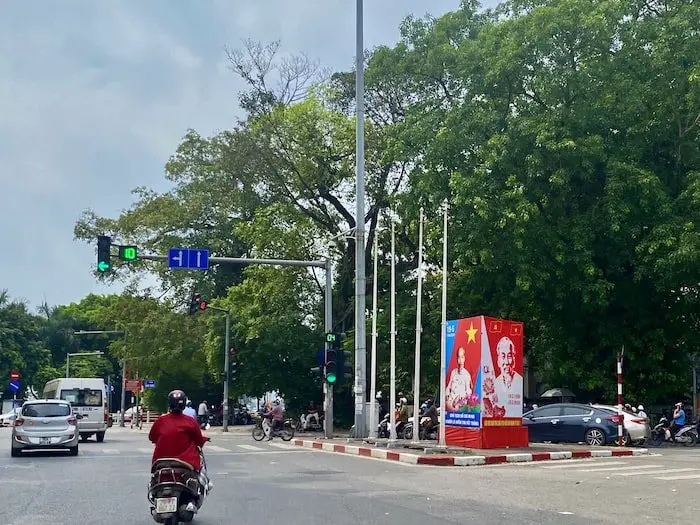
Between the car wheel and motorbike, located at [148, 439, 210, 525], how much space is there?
19.1 meters

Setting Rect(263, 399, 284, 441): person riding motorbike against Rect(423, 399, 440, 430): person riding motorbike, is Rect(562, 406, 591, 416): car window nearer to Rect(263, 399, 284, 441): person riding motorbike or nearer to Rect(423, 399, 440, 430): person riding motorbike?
Rect(423, 399, 440, 430): person riding motorbike

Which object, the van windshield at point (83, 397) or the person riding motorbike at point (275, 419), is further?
the person riding motorbike at point (275, 419)

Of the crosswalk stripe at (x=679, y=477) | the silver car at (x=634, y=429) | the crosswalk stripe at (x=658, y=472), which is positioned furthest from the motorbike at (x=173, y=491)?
the silver car at (x=634, y=429)

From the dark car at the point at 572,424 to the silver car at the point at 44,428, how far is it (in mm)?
13842

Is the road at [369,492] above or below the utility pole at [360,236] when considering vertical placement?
below

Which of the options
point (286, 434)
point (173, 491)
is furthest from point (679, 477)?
point (286, 434)

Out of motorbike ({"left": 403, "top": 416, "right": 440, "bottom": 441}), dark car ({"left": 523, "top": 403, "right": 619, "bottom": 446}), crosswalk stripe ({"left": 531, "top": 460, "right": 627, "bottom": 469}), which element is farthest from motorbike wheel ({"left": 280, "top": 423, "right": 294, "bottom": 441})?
crosswalk stripe ({"left": 531, "top": 460, "right": 627, "bottom": 469})

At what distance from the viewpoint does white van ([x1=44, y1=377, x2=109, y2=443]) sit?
105 ft

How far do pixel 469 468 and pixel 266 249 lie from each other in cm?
2123

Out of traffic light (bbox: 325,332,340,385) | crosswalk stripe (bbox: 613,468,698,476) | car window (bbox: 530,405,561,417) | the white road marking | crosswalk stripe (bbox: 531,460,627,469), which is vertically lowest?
the white road marking

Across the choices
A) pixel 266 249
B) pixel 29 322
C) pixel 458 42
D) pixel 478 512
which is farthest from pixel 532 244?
pixel 29 322

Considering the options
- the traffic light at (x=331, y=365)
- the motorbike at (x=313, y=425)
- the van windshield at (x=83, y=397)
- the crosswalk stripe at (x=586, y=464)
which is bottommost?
the crosswalk stripe at (x=586, y=464)

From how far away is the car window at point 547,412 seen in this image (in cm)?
2716

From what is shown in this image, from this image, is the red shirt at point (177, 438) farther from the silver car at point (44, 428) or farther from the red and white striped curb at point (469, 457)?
the silver car at point (44, 428)
